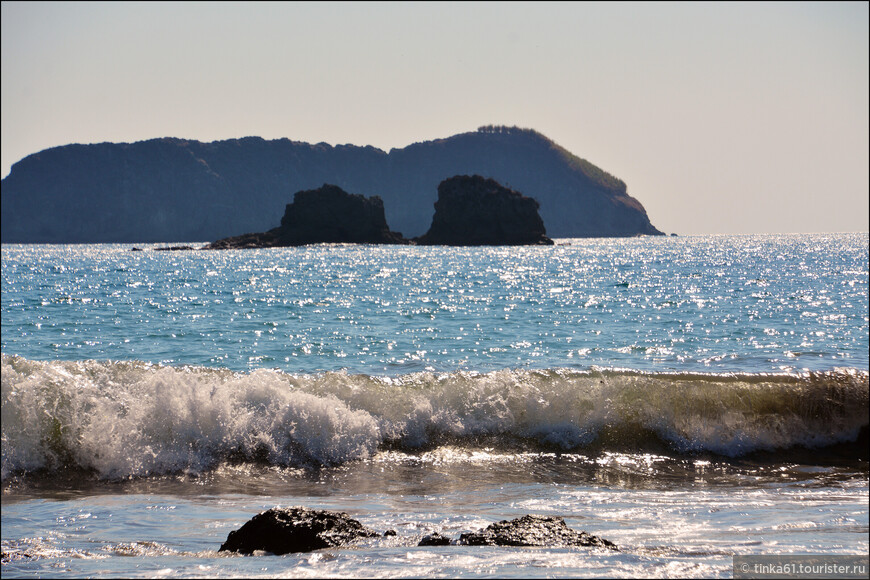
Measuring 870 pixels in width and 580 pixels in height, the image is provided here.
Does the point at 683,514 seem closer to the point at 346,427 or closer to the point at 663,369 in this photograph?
the point at 346,427

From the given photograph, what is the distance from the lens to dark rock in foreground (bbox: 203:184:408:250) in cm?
14562

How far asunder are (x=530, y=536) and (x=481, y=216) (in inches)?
5649

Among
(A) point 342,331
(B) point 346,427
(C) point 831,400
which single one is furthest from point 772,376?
(A) point 342,331

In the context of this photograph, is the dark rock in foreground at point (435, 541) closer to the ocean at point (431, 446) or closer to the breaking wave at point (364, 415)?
the ocean at point (431, 446)

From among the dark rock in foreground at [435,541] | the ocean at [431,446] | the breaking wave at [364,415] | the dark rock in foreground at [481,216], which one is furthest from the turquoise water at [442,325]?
the dark rock in foreground at [481,216]

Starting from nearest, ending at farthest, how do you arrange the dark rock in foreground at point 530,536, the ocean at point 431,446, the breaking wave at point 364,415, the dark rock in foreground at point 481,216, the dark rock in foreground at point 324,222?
1. the dark rock in foreground at point 530,536
2. the ocean at point 431,446
3. the breaking wave at point 364,415
4. the dark rock in foreground at point 324,222
5. the dark rock in foreground at point 481,216

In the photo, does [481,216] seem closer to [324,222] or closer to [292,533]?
Answer: [324,222]

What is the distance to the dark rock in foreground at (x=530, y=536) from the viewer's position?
6055mm

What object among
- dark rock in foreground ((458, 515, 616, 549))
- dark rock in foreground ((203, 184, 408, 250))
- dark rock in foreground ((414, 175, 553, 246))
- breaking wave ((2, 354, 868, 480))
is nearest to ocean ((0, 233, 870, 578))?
breaking wave ((2, 354, 868, 480))

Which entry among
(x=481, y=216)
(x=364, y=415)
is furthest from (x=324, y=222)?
(x=364, y=415)

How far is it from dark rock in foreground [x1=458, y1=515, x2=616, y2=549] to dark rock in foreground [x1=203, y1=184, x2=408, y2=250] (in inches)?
5569

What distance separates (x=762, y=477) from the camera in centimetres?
1047

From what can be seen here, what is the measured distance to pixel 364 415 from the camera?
1238 centimetres

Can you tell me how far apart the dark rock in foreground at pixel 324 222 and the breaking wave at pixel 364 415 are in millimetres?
133655
